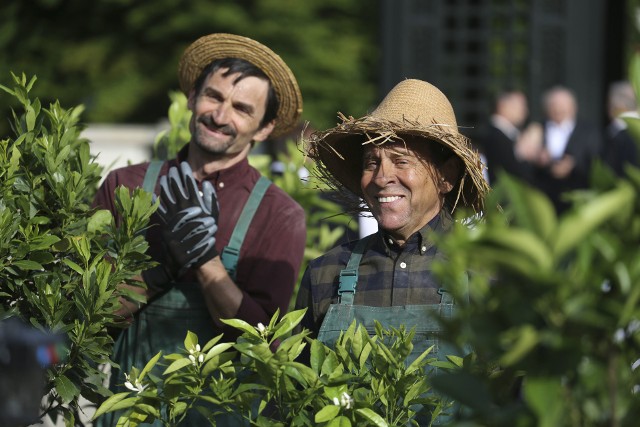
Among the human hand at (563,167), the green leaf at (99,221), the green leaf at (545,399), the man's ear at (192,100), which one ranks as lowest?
the human hand at (563,167)

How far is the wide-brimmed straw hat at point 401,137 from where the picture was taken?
3.54 meters

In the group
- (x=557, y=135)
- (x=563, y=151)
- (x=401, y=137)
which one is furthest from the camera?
(x=557, y=135)

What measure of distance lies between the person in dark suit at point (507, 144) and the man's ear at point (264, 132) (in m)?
7.11

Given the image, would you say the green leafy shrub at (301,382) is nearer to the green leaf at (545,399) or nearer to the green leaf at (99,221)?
the green leaf at (99,221)

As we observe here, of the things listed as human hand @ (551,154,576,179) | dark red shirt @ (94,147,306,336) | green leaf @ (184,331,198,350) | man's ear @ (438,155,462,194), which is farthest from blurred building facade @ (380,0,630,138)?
green leaf @ (184,331,198,350)

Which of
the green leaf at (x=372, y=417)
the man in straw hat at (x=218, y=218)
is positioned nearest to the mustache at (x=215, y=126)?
the man in straw hat at (x=218, y=218)

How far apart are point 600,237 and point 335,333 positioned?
1.54 meters

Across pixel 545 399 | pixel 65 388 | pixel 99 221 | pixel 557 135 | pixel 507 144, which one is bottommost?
pixel 557 135

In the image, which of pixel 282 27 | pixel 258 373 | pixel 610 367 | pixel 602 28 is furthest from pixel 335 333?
pixel 282 27

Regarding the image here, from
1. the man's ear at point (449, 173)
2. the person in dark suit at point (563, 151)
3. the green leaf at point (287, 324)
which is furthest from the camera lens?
the person in dark suit at point (563, 151)

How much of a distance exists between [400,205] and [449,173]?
21cm

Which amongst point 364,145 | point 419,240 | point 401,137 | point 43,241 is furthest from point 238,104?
point 43,241

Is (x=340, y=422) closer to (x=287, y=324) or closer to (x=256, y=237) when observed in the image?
(x=287, y=324)

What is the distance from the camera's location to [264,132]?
4.45 metres
